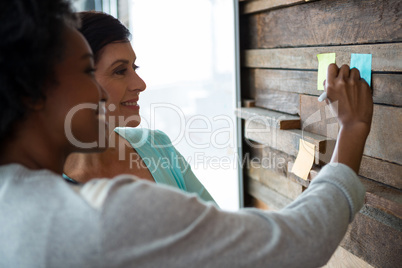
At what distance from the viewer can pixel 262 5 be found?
5.39 ft

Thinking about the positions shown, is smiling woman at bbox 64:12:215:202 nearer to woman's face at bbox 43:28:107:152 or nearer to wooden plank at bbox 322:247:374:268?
wooden plank at bbox 322:247:374:268

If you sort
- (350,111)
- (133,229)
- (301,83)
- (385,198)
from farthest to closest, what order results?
1. (301,83)
2. (385,198)
3. (350,111)
4. (133,229)

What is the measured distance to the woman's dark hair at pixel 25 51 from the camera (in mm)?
595

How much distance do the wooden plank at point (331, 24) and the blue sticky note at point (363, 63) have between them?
40 mm

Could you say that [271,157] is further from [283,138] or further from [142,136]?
[142,136]

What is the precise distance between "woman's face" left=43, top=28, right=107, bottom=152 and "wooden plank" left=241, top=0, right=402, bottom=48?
723 mm

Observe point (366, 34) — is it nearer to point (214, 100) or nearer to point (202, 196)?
point (202, 196)

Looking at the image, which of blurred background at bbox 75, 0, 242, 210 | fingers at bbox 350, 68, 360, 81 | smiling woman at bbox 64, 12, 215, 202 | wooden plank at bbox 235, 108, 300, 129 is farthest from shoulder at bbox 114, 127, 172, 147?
fingers at bbox 350, 68, 360, 81

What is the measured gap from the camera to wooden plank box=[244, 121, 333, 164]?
1.29m

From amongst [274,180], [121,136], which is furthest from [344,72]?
[274,180]

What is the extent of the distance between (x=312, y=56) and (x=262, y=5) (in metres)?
0.42

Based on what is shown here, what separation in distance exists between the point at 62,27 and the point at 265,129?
112 centimetres

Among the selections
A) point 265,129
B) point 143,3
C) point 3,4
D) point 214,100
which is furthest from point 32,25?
point 214,100

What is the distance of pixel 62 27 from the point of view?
0.69 meters
